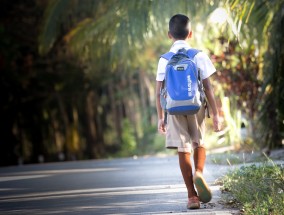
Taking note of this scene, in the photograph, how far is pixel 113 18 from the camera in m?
13.2

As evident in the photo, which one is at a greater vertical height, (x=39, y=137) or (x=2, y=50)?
(x=2, y=50)

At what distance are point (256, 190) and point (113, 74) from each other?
65.3 ft

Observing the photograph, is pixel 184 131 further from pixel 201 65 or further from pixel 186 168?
pixel 201 65

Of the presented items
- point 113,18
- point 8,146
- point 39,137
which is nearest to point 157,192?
point 113,18

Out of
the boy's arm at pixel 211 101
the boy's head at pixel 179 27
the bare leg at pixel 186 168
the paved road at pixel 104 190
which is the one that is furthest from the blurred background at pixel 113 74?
Result: the bare leg at pixel 186 168

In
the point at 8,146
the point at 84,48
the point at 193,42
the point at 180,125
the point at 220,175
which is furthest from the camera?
the point at 8,146

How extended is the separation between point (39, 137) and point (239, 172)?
2008cm

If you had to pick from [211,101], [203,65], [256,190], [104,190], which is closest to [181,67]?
[203,65]

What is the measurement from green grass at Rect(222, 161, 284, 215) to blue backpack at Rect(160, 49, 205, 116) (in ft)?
2.76

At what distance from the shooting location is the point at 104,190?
9.16 m

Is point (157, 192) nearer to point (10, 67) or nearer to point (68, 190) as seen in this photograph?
point (68, 190)

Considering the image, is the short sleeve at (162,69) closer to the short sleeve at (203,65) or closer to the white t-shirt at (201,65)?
the white t-shirt at (201,65)

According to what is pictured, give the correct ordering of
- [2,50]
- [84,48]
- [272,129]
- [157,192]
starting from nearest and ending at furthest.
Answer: [157,192], [272,129], [84,48], [2,50]

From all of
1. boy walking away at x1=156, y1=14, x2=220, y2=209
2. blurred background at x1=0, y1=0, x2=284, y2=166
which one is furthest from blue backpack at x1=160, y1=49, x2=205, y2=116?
blurred background at x1=0, y1=0, x2=284, y2=166
